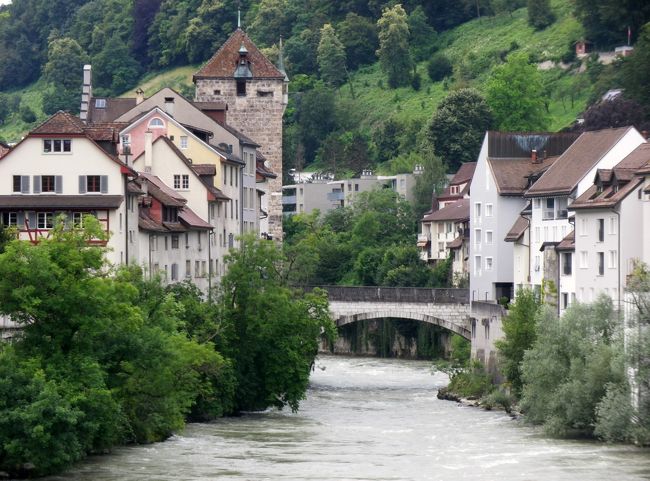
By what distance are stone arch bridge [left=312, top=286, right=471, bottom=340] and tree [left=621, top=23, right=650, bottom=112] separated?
20.7m

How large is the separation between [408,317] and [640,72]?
22.8 metres

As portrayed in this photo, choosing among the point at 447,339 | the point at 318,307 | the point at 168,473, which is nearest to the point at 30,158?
the point at 318,307

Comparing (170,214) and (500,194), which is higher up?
(500,194)

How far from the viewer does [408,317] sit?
113 metres

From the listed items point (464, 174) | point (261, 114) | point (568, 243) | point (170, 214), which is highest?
point (261, 114)

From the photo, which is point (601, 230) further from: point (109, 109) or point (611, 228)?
point (109, 109)

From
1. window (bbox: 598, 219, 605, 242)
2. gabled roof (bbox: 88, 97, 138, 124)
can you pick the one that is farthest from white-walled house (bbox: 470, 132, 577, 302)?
gabled roof (bbox: 88, 97, 138, 124)

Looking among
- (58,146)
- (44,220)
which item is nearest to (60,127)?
(58,146)

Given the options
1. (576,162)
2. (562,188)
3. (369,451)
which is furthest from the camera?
(576,162)

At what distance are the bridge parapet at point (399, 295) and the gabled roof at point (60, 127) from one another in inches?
1319

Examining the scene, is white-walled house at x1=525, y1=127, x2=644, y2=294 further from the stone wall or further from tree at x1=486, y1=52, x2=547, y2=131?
tree at x1=486, y1=52, x2=547, y2=131

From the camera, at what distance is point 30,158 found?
80625 mm

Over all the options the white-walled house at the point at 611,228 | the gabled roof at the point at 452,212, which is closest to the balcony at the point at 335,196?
the gabled roof at the point at 452,212

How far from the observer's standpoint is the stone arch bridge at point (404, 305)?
11225 centimetres
